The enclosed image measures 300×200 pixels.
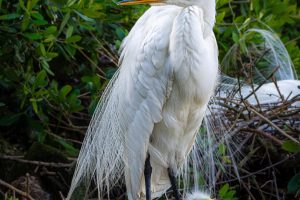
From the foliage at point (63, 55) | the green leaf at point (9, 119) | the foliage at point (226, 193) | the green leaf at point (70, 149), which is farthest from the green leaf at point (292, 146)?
the green leaf at point (9, 119)

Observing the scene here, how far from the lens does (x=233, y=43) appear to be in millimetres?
4547

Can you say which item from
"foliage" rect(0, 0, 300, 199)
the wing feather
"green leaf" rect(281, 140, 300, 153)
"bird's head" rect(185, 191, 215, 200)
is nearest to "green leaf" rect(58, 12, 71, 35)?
"foliage" rect(0, 0, 300, 199)

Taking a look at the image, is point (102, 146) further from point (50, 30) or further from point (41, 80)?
point (50, 30)

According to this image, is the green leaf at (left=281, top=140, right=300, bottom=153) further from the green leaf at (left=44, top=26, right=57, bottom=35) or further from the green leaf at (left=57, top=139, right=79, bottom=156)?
the green leaf at (left=44, top=26, right=57, bottom=35)

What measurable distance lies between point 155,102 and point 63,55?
100cm

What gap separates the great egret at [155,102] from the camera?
10.9ft

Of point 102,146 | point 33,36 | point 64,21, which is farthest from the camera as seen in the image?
point 64,21

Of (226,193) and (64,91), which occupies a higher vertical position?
(64,91)

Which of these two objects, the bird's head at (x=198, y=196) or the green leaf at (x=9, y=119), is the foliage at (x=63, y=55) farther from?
the bird's head at (x=198, y=196)

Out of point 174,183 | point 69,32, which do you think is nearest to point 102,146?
point 174,183

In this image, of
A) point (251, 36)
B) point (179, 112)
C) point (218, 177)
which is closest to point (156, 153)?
point (179, 112)

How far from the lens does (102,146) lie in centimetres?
365

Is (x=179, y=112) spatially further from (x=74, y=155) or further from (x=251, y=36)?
(x=251, y=36)

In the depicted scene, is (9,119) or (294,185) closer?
(294,185)
